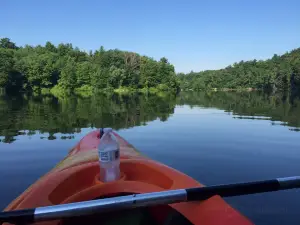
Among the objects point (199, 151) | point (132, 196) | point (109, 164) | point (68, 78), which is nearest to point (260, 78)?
point (68, 78)

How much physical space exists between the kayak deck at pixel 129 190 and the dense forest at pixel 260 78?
76695mm

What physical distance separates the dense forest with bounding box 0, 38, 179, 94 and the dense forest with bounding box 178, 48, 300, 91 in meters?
26.3

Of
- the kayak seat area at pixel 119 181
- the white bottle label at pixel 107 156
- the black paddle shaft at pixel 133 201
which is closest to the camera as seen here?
the black paddle shaft at pixel 133 201

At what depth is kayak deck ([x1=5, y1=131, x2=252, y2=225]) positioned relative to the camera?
176 centimetres

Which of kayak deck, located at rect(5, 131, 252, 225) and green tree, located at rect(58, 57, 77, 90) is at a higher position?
green tree, located at rect(58, 57, 77, 90)

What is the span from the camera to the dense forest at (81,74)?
55.8 meters

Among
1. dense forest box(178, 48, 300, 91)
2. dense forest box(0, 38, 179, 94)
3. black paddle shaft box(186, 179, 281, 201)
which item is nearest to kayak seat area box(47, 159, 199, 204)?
black paddle shaft box(186, 179, 281, 201)

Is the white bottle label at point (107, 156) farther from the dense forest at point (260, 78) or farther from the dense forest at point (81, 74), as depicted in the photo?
the dense forest at point (260, 78)

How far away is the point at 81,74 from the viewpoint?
63906 millimetres

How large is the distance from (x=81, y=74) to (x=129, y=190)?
210 feet

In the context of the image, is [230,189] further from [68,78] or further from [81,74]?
[81,74]

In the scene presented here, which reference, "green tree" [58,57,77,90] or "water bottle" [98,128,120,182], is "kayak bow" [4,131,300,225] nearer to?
"water bottle" [98,128,120,182]

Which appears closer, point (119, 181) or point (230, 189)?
point (230, 189)

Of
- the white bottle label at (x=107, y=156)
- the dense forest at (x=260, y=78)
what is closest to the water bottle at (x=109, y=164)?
the white bottle label at (x=107, y=156)
